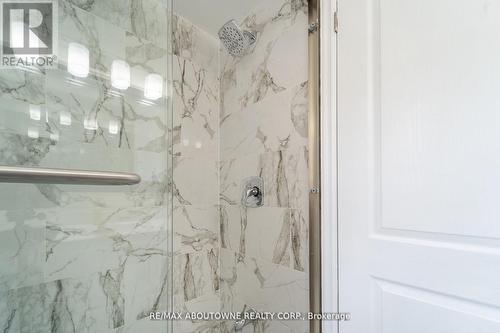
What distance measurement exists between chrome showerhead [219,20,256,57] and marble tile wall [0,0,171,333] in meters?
0.27

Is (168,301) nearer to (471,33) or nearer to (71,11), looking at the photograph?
(71,11)

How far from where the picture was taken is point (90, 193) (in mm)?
835

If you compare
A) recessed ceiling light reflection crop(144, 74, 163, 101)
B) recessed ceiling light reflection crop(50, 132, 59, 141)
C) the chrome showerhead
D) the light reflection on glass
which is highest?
the chrome showerhead

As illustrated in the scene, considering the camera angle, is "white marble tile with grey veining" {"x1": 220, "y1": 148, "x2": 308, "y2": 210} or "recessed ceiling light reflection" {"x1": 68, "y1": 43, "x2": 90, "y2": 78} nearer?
"recessed ceiling light reflection" {"x1": 68, "y1": 43, "x2": 90, "y2": 78}

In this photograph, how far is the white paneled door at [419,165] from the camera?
0.55 m

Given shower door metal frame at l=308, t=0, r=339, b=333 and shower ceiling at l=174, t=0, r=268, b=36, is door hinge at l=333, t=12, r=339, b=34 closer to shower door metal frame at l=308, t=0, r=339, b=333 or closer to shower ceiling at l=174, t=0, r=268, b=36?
shower door metal frame at l=308, t=0, r=339, b=333

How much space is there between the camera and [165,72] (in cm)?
105

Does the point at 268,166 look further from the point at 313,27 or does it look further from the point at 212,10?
the point at 212,10

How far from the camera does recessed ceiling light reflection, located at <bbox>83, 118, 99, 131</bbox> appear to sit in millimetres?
804

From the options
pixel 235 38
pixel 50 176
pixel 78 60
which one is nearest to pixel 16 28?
pixel 78 60

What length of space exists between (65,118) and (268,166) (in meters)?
0.75

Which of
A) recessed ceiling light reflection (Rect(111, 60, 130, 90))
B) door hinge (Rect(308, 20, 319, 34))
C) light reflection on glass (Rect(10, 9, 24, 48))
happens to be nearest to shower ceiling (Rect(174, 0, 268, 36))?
door hinge (Rect(308, 20, 319, 34))

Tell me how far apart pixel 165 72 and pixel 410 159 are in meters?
0.98

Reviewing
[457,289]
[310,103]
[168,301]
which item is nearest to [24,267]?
[168,301]
